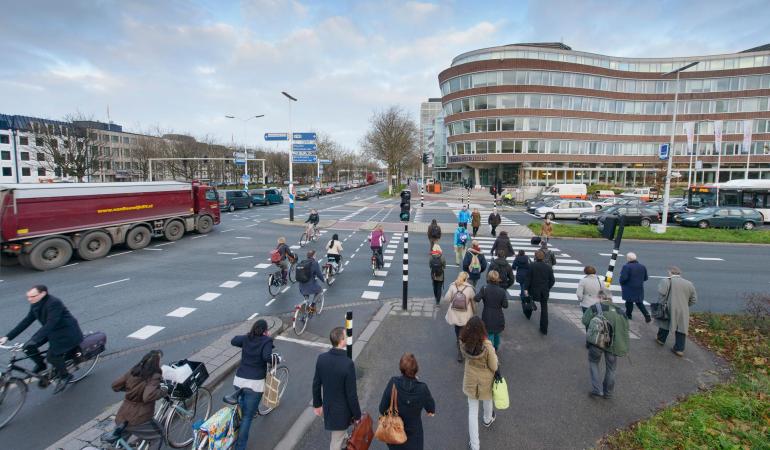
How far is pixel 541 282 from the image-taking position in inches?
294

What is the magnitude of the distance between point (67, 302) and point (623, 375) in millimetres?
12594

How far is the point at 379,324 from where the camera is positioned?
813 centimetres

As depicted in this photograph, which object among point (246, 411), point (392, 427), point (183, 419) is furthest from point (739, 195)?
point (183, 419)

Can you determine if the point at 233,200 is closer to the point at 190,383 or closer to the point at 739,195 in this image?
the point at 190,383

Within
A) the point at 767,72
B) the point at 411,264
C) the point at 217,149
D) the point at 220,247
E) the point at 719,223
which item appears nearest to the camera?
the point at 411,264

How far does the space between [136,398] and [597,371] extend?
233 inches

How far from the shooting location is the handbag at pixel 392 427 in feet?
11.5

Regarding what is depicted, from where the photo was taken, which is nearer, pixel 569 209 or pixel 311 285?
pixel 311 285

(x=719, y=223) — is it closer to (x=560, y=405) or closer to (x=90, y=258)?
(x=560, y=405)

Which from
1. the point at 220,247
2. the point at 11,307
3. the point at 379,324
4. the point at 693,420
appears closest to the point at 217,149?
the point at 220,247

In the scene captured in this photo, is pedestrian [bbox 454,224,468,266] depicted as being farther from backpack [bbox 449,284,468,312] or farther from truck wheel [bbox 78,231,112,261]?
truck wheel [bbox 78,231,112,261]

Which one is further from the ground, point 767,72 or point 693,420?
point 767,72

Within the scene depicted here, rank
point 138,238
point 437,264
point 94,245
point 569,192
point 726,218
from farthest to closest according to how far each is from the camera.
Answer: point 569,192, point 726,218, point 138,238, point 94,245, point 437,264

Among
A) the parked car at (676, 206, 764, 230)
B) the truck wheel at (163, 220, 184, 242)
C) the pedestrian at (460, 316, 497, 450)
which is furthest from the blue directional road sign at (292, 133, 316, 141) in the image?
the parked car at (676, 206, 764, 230)
